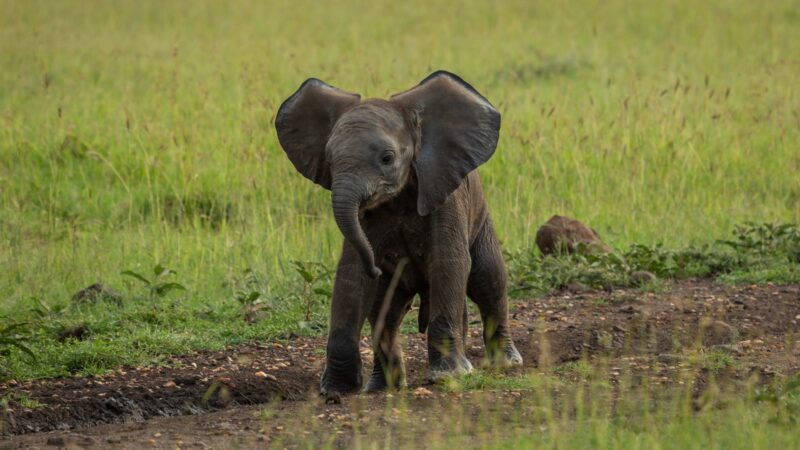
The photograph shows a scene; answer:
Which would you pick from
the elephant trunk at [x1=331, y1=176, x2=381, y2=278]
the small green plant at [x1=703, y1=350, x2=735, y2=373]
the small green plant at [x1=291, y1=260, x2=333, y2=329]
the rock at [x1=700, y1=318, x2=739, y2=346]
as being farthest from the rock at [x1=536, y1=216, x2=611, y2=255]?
the elephant trunk at [x1=331, y1=176, x2=381, y2=278]

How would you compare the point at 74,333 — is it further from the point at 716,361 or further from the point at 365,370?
the point at 716,361

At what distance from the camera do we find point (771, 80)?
15273 millimetres

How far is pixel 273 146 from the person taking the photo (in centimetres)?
1244

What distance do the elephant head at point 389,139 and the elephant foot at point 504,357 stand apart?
1.10 metres

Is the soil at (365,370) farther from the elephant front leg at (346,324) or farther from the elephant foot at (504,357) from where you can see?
the elephant front leg at (346,324)

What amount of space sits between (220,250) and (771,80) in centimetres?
799

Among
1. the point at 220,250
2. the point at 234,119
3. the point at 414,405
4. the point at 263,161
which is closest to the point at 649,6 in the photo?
the point at 234,119

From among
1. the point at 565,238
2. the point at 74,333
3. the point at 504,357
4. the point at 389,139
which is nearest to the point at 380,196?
the point at 389,139

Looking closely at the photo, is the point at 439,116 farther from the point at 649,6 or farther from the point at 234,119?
the point at 649,6

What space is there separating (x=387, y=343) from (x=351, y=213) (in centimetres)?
121

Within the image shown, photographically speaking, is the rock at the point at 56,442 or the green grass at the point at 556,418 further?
the rock at the point at 56,442

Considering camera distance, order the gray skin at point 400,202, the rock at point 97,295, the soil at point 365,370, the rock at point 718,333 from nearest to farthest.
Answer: the soil at point 365,370, the gray skin at point 400,202, the rock at point 718,333, the rock at point 97,295

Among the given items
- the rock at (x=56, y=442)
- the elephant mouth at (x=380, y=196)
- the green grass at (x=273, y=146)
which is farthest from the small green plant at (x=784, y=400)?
the green grass at (x=273, y=146)

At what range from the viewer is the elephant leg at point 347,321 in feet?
21.0
